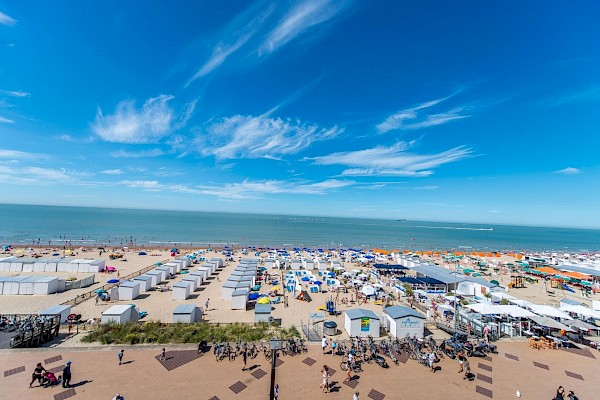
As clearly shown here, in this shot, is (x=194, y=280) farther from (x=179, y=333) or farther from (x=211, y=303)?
(x=179, y=333)

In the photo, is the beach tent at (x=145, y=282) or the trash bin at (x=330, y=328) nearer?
the trash bin at (x=330, y=328)

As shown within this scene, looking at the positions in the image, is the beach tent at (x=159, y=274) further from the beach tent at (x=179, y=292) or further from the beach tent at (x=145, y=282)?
the beach tent at (x=179, y=292)

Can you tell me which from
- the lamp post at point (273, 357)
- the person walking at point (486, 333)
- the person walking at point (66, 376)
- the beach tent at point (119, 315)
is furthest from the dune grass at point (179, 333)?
the person walking at point (486, 333)

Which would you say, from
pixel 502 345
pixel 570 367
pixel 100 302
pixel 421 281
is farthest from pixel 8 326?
pixel 421 281

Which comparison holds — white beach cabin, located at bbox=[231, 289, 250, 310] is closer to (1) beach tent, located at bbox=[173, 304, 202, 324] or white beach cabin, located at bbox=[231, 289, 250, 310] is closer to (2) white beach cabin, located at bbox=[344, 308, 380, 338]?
(1) beach tent, located at bbox=[173, 304, 202, 324]

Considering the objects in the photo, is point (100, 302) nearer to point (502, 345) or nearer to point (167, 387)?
point (167, 387)

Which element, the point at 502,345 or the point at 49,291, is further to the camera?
the point at 49,291

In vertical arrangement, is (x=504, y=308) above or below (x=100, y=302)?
above

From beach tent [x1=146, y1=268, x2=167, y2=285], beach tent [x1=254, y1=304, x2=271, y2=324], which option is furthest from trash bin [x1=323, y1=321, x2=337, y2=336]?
beach tent [x1=146, y1=268, x2=167, y2=285]
